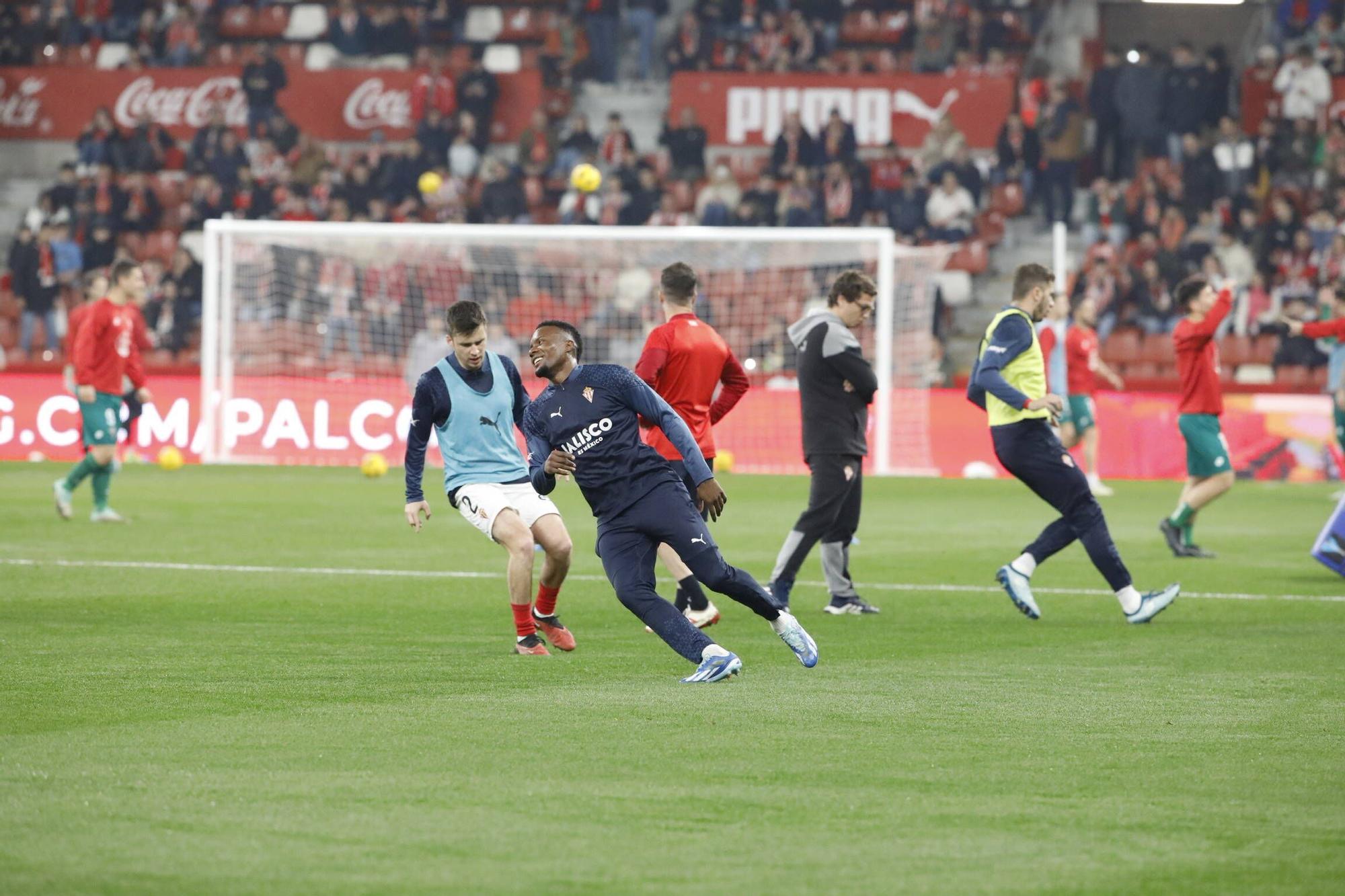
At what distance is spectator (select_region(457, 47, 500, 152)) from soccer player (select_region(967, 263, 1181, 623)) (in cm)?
2029

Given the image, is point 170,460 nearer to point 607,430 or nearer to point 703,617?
point 703,617

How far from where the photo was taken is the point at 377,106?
31141mm

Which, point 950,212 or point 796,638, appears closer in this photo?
point 796,638

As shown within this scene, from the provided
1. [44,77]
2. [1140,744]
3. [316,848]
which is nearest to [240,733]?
[316,848]

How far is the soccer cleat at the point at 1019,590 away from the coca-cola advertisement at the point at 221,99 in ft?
71.0

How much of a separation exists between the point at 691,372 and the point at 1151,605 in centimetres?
287

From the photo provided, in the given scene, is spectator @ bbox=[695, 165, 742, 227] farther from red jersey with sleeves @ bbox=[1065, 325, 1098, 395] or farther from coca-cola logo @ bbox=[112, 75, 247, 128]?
red jersey with sleeves @ bbox=[1065, 325, 1098, 395]

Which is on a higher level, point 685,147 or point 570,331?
point 685,147

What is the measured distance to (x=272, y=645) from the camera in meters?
9.30

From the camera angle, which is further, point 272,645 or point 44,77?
point 44,77

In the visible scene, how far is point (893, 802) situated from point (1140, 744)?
1.42m

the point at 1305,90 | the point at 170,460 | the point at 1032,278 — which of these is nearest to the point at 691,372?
the point at 1032,278

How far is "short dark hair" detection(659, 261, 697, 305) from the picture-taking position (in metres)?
10.3

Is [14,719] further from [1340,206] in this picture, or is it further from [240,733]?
[1340,206]
